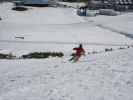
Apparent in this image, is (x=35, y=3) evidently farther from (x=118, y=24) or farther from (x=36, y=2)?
(x=118, y=24)

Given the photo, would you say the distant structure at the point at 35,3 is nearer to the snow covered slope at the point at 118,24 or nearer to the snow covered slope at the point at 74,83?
the snow covered slope at the point at 118,24

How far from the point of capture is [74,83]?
306 inches

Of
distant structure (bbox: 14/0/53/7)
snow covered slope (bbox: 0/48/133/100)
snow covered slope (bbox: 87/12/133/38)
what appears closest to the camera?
snow covered slope (bbox: 0/48/133/100)

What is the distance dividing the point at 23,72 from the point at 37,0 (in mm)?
68564

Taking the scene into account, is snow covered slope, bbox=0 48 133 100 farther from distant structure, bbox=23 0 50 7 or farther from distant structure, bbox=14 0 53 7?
distant structure, bbox=23 0 50 7

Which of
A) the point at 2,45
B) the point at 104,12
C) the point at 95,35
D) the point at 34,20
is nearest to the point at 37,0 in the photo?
the point at 104,12

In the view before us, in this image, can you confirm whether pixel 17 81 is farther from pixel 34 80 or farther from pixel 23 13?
pixel 23 13

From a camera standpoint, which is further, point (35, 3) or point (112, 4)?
point (112, 4)

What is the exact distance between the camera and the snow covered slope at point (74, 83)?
22.8ft

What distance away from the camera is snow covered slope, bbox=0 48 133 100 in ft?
22.8

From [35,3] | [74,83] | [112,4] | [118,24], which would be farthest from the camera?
[112,4]

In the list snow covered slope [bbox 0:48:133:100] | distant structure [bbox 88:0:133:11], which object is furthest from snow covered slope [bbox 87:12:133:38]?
distant structure [bbox 88:0:133:11]

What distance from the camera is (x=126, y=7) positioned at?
8144cm

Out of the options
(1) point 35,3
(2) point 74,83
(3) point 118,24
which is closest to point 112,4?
(1) point 35,3
